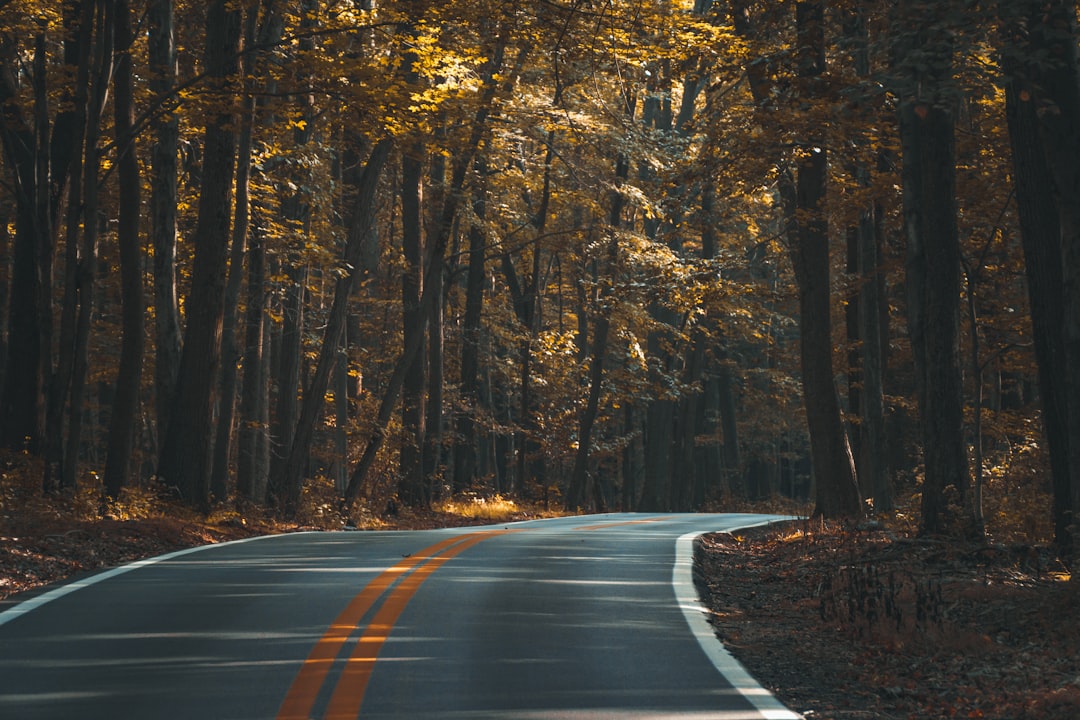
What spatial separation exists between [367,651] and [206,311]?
12.6 meters

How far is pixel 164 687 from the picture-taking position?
714 cm

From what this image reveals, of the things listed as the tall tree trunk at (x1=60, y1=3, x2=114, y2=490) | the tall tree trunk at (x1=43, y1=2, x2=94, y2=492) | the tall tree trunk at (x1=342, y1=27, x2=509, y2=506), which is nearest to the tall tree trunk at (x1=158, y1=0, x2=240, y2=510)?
the tall tree trunk at (x1=60, y1=3, x2=114, y2=490)

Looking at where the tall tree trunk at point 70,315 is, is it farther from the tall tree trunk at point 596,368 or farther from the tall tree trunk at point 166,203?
the tall tree trunk at point 596,368

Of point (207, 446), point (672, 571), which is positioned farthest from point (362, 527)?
point (672, 571)

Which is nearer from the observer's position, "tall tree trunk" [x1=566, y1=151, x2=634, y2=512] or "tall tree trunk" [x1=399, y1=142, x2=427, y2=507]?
"tall tree trunk" [x1=399, y1=142, x2=427, y2=507]

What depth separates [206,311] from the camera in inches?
775

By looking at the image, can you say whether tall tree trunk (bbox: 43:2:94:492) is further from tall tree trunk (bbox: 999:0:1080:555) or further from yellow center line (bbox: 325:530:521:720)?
tall tree trunk (bbox: 999:0:1080:555)

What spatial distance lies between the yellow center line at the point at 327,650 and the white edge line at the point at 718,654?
258cm

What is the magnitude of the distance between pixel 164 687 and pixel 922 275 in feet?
36.6

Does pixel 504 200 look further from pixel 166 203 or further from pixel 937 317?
pixel 937 317

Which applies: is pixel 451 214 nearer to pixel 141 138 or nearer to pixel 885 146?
pixel 141 138

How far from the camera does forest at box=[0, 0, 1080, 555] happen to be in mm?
12750

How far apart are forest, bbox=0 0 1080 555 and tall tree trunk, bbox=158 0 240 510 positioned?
0.17ft

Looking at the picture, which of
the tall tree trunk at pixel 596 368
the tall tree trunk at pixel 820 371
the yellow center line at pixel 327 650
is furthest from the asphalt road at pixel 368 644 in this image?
the tall tree trunk at pixel 596 368
